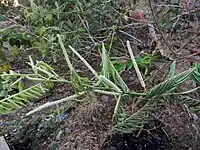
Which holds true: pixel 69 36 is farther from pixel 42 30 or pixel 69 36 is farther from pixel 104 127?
pixel 104 127

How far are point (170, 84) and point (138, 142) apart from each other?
0.54 m

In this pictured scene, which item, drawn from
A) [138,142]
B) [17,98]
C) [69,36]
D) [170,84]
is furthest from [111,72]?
[69,36]

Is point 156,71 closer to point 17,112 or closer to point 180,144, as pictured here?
point 180,144

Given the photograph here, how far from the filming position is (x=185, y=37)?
5.69ft

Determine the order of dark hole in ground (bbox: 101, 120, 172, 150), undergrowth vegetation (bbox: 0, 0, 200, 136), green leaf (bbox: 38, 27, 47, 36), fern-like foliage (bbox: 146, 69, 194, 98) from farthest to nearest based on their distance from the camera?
green leaf (bbox: 38, 27, 47, 36) < undergrowth vegetation (bbox: 0, 0, 200, 136) < dark hole in ground (bbox: 101, 120, 172, 150) < fern-like foliage (bbox: 146, 69, 194, 98)

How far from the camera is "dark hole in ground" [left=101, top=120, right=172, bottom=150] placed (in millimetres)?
1526

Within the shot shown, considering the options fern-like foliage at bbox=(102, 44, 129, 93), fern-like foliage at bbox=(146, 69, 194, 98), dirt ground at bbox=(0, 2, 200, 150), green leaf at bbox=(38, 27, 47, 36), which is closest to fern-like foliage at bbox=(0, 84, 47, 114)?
fern-like foliage at bbox=(102, 44, 129, 93)

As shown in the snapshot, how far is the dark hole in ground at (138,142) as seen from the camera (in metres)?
1.53

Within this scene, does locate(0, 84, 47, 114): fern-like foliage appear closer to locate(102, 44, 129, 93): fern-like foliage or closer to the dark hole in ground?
locate(102, 44, 129, 93): fern-like foliage

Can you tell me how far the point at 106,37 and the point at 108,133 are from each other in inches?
22.1

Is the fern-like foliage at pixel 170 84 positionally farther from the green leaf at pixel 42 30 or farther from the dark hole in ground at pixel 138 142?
the green leaf at pixel 42 30

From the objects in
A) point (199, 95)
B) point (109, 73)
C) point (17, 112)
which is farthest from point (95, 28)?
point (109, 73)

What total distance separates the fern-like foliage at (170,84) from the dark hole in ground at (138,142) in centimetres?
49

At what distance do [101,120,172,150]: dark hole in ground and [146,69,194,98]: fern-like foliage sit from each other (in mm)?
489
